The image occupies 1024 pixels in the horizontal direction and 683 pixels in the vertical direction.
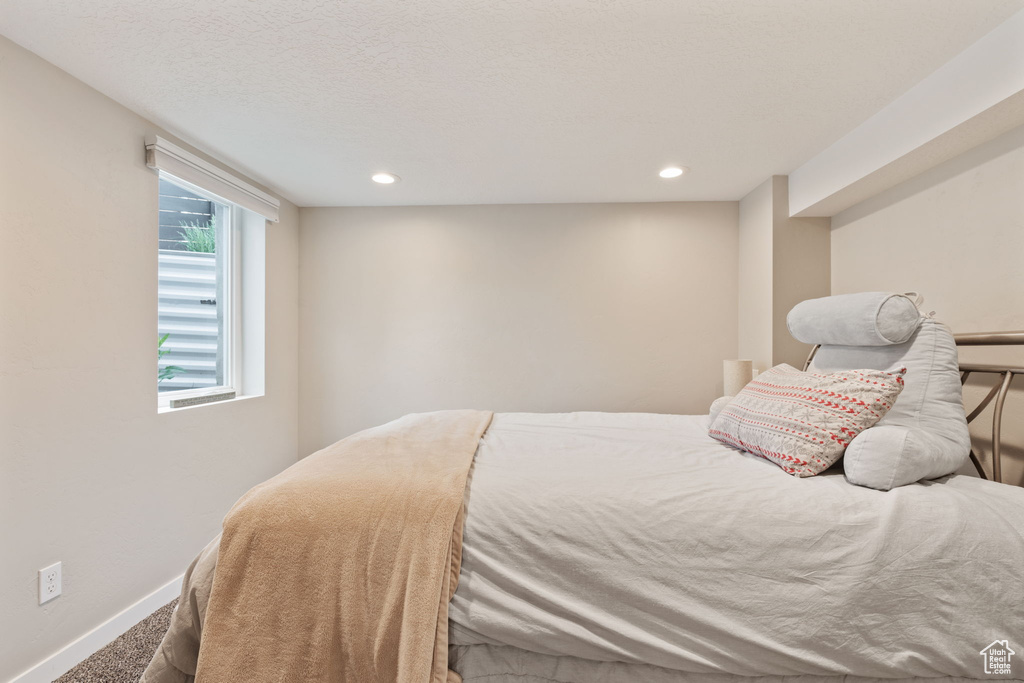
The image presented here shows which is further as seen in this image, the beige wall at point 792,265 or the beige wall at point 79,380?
the beige wall at point 792,265

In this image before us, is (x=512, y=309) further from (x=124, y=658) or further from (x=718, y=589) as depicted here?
(x=124, y=658)

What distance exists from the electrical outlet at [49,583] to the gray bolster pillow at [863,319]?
10.1 ft

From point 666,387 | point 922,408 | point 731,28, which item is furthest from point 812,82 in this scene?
point 666,387

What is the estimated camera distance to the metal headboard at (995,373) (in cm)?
152

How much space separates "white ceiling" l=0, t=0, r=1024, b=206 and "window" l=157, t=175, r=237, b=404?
0.42 metres

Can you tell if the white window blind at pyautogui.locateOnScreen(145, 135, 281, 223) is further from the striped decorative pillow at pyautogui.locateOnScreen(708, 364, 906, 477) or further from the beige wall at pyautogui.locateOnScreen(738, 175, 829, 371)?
the beige wall at pyautogui.locateOnScreen(738, 175, 829, 371)

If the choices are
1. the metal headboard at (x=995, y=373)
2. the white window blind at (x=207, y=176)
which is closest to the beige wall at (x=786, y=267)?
the metal headboard at (x=995, y=373)

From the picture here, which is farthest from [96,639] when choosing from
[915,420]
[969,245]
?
[969,245]

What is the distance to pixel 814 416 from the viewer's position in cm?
145

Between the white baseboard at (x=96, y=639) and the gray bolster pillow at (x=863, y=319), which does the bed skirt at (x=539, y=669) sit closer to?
the gray bolster pillow at (x=863, y=319)

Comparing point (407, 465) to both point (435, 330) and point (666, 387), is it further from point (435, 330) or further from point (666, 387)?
point (666, 387)

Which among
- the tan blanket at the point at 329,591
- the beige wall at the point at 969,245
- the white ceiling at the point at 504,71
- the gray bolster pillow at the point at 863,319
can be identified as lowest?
the tan blanket at the point at 329,591

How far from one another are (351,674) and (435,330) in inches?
103
